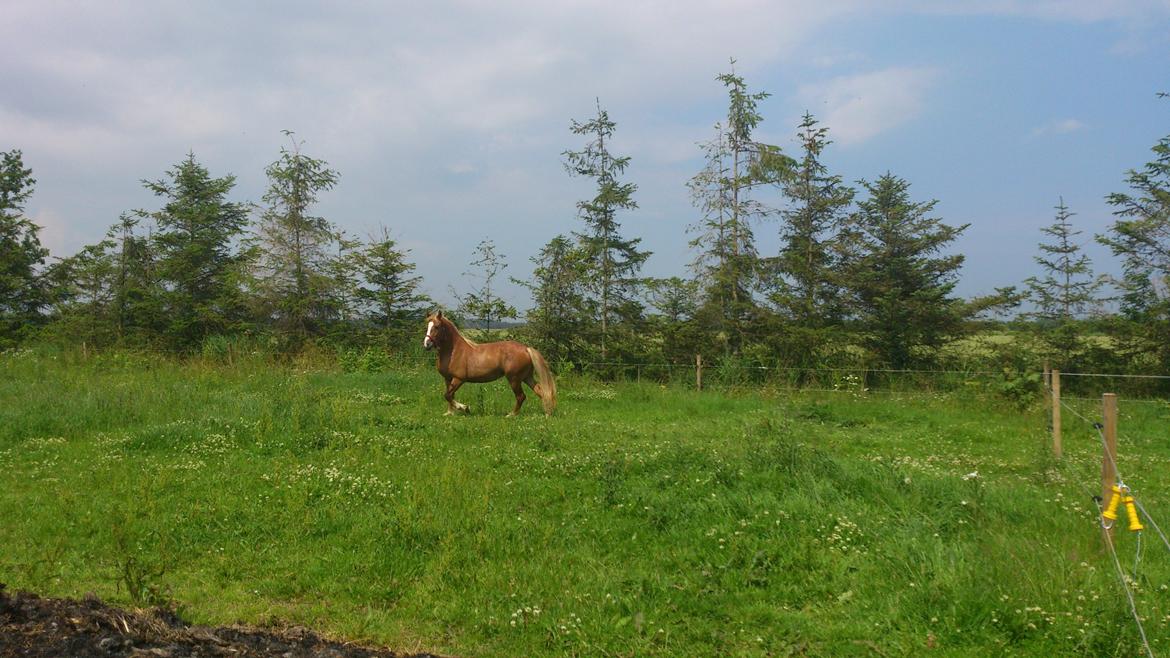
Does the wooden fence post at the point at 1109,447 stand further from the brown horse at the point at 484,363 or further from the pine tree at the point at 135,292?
the pine tree at the point at 135,292

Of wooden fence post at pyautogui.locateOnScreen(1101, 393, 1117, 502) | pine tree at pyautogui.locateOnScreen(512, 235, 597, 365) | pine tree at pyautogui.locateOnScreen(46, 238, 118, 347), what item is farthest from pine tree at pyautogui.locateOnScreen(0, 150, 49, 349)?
wooden fence post at pyautogui.locateOnScreen(1101, 393, 1117, 502)

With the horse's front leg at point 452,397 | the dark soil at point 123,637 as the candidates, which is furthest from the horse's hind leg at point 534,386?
the dark soil at point 123,637

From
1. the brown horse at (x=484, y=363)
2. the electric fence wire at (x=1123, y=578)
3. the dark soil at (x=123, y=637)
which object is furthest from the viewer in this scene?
the brown horse at (x=484, y=363)

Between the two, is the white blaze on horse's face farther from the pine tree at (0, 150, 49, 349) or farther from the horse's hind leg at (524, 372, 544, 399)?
the pine tree at (0, 150, 49, 349)

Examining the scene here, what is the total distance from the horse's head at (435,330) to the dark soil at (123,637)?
863 centimetres

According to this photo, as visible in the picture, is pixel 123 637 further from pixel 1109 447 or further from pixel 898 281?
pixel 898 281

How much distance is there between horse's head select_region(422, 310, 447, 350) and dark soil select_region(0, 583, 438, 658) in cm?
863

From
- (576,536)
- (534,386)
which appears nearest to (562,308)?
(534,386)

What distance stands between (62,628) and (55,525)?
3091mm

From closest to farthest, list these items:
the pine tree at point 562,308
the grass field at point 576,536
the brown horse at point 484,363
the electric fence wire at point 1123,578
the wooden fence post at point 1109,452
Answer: the electric fence wire at point 1123,578 < the grass field at point 576,536 < the wooden fence post at point 1109,452 < the brown horse at point 484,363 < the pine tree at point 562,308

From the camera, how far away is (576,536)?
18.7 feet

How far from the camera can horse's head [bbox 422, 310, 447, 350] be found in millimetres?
12391

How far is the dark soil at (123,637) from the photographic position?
10.5 ft

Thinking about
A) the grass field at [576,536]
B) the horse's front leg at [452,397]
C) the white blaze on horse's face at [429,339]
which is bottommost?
the grass field at [576,536]
